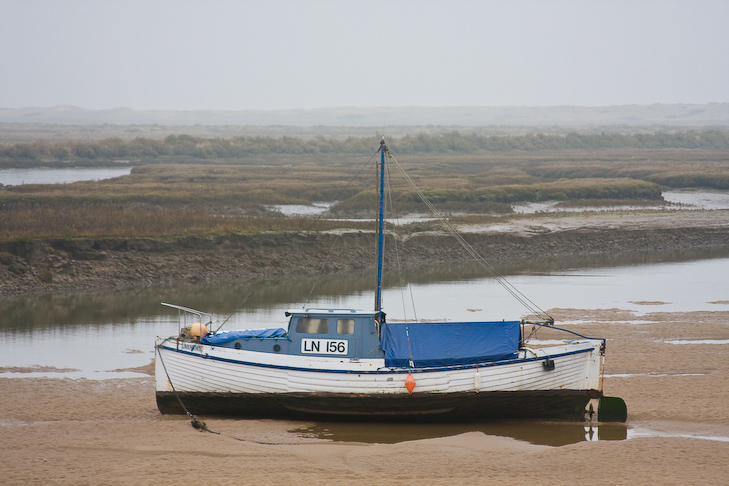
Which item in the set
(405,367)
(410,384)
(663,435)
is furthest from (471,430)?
(663,435)

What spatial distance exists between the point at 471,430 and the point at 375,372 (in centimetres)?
256

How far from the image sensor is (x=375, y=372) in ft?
59.6

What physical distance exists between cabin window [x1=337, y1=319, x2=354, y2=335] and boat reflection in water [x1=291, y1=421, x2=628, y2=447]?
2202mm

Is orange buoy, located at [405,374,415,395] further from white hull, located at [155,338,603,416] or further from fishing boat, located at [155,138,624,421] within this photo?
white hull, located at [155,338,603,416]

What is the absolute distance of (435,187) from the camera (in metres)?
73.1

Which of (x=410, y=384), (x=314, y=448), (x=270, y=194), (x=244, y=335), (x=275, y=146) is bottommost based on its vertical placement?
(x=314, y=448)

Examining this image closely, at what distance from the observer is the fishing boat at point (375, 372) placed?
18.2 meters

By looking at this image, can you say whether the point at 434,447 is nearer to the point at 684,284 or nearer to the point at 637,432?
the point at 637,432

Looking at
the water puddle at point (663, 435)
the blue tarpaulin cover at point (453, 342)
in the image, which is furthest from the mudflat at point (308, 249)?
the water puddle at point (663, 435)

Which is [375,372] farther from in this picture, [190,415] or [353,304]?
[353,304]

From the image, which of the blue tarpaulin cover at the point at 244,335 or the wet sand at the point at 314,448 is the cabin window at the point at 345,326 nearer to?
the blue tarpaulin cover at the point at 244,335

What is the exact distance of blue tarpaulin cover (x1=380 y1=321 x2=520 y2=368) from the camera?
1914 centimetres

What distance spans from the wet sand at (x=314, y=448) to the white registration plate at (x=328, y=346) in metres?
1.78

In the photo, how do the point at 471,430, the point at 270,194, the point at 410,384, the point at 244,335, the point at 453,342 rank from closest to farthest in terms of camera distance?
1. the point at 410,384
2. the point at 471,430
3. the point at 453,342
4. the point at 244,335
5. the point at 270,194
